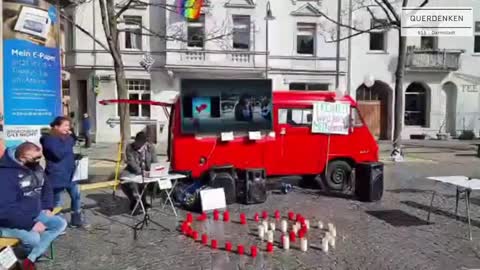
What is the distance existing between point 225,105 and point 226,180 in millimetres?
1609

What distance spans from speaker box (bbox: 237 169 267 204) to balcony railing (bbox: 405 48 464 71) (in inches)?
887

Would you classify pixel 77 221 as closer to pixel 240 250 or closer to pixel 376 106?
pixel 240 250

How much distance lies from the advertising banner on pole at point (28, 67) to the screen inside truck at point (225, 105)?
2.54 metres

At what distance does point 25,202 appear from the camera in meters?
5.35

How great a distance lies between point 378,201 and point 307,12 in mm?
20942

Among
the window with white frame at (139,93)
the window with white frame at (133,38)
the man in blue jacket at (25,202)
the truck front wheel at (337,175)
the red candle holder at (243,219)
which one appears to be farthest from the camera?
the window with white frame at (139,93)

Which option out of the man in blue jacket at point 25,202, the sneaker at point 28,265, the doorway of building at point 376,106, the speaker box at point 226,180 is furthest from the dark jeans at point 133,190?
the doorway of building at point 376,106

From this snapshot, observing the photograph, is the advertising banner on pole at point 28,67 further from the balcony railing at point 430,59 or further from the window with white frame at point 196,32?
the balcony railing at point 430,59

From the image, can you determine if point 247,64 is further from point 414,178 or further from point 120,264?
point 120,264

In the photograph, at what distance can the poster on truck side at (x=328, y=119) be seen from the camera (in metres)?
11.7

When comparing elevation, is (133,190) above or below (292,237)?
above

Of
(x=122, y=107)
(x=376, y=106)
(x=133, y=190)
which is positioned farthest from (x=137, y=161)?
(x=376, y=106)

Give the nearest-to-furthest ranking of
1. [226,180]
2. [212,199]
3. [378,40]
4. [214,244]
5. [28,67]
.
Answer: [214,244] → [28,67] → [212,199] → [226,180] → [378,40]

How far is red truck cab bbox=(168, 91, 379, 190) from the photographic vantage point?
10742 millimetres
